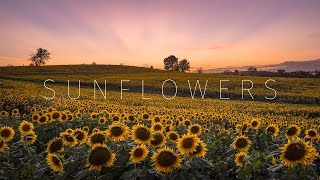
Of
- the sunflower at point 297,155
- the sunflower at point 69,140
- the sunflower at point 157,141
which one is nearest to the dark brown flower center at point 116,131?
the sunflower at point 157,141

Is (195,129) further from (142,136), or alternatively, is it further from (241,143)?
(142,136)

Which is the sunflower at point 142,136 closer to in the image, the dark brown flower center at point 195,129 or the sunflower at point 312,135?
the dark brown flower center at point 195,129

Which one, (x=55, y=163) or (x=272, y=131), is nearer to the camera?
(x=55, y=163)

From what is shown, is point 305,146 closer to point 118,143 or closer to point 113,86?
point 118,143

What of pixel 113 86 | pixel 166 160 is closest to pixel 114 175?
pixel 166 160

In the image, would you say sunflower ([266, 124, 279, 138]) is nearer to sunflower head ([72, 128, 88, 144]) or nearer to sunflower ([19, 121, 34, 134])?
sunflower head ([72, 128, 88, 144])

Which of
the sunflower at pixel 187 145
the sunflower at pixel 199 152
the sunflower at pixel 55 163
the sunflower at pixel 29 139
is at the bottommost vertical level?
the sunflower at pixel 29 139

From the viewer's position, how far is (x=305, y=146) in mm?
3316

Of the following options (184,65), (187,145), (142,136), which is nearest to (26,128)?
(142,136)

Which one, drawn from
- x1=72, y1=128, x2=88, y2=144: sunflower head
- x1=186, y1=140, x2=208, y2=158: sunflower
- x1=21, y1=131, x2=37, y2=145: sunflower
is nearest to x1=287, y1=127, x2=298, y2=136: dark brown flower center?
x1=186, y1=140, x2=208, y2=158: sunflower

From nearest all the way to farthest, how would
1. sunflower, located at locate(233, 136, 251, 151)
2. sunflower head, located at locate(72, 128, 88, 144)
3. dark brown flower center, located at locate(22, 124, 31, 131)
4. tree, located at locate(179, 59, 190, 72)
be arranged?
sunflower, located at locate(233, 136, 251, 151) → sunflower head, located at locate(72, 128, 88, 144) → dark brown flower center, located at locate(22, 124, 31, 131) → tree, located at locate(179, 59, 190, 72)

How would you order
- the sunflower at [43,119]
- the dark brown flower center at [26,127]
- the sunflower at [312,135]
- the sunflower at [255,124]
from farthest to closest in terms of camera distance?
the sunflower at [43,119] < the sunflower at [255,124] < the dark brown flower center at [26,127] < the sunflower at [312,135]

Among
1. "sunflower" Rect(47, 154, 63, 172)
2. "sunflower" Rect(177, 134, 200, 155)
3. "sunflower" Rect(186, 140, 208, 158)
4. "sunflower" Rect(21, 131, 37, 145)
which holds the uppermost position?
"sunflower" Rect(177, 134, 200, 155)

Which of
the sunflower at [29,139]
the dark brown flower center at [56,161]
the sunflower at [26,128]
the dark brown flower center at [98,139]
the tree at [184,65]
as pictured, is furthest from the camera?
the tree at [184,65]
